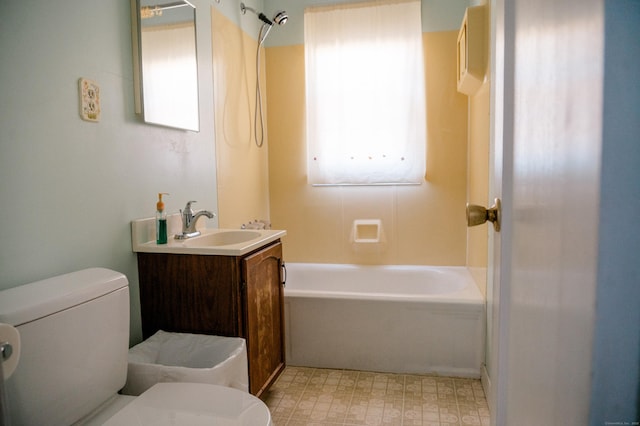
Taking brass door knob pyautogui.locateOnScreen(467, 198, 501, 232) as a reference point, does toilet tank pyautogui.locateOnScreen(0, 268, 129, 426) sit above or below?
below

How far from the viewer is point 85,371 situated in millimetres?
1255

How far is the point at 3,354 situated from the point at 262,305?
4.88ft

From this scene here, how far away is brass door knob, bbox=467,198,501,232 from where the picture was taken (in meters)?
0.81

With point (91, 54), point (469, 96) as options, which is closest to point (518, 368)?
point (91, 54)

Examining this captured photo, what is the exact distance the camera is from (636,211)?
0.33m

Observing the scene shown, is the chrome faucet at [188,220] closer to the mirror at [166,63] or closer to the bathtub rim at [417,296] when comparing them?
the mirror at [166,63]

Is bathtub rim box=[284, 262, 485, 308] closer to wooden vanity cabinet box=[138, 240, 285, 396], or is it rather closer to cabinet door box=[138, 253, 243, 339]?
wooden vanity cabinet box=[138, 240, 285, 396]

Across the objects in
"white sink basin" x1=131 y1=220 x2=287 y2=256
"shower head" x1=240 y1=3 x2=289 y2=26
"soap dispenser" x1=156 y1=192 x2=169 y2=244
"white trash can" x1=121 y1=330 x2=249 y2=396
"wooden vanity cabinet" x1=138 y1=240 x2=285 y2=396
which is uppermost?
"shower head" x1=240 y1=3 x2=289 y2=26

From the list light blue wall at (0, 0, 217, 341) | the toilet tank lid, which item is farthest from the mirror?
the toilet tank lid

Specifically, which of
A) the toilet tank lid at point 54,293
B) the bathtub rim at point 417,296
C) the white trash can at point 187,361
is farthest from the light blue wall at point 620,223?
the bathtub rim at point 417,296

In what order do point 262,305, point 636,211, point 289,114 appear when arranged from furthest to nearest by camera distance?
point 289,114, point 262,305, point 636,211

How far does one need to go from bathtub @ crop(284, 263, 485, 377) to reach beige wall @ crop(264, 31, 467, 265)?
0.65 m

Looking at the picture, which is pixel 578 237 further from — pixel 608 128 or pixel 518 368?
pixel 518 368

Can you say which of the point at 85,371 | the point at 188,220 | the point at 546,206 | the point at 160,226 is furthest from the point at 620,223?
the point at 188,220
